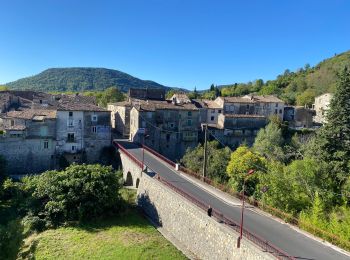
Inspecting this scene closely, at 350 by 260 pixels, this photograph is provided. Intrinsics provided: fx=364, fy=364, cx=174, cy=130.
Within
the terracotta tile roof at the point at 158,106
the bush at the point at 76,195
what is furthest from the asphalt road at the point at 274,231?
the terracotta tile roof at the point at 158,106

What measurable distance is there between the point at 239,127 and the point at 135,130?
2117 centimetres

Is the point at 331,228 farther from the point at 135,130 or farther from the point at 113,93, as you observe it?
the point at 113,93

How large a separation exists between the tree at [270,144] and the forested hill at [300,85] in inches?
1600

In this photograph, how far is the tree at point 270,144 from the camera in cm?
5321

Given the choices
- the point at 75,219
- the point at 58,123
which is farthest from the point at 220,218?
the point at 58,123

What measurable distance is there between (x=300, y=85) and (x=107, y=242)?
107 meters

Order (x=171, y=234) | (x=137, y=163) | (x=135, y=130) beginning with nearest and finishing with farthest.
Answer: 1. (x=171, y=234)
2. (x=137, y=163)
3. (x=135, y=130)

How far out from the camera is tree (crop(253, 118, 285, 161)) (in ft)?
175

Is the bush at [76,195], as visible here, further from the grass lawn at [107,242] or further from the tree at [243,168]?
the tree at [243,168]

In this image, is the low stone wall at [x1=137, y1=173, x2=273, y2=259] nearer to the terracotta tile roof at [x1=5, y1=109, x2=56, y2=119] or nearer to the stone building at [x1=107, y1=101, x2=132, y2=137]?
the terracotta tile roof at [x1=5, y1=109, x2=56, y2=119]

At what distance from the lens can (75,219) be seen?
34.3m

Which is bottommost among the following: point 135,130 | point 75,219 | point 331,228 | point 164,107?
point 75,219

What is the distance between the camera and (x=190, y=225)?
91.0 feet

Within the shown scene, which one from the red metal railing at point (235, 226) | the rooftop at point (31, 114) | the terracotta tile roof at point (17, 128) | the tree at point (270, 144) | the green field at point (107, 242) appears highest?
the rooftop at point (31, 114)
